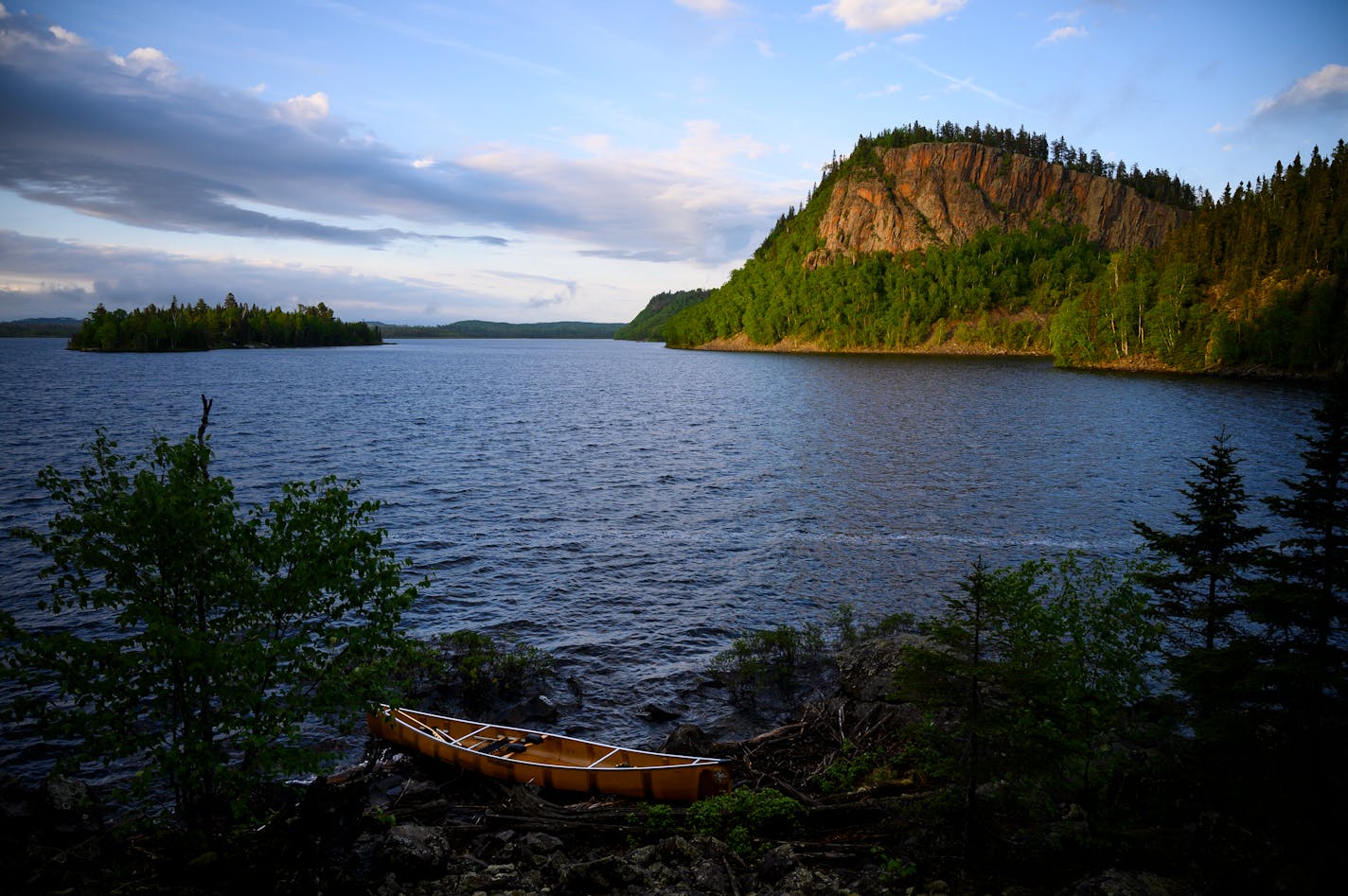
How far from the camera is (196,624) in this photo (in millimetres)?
10000

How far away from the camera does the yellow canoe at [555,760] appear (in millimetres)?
14133

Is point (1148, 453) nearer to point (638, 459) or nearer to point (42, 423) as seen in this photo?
point (638, 459)

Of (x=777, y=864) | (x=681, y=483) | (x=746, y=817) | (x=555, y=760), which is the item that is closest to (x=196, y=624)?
(x=555, y=760)

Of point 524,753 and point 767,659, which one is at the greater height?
point 767,659

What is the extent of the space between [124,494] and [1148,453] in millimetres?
59897

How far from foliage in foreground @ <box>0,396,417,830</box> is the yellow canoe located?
338cm

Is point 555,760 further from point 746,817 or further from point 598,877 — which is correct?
point 598,877

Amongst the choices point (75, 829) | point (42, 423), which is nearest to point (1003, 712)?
point (75, 829)

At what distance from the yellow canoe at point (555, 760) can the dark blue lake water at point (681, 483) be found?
245 centimetres

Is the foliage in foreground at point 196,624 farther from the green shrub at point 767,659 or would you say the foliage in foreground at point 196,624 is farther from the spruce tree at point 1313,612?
the spruce tree at point 1313,612

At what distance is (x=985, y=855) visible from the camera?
10547 mm

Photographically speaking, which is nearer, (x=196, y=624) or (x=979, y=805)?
(x=196, y=624)

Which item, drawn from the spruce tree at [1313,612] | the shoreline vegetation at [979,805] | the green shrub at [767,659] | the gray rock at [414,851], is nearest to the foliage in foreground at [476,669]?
the shoreline vegetation at [979,805]

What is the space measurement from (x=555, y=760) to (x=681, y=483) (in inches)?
1259
